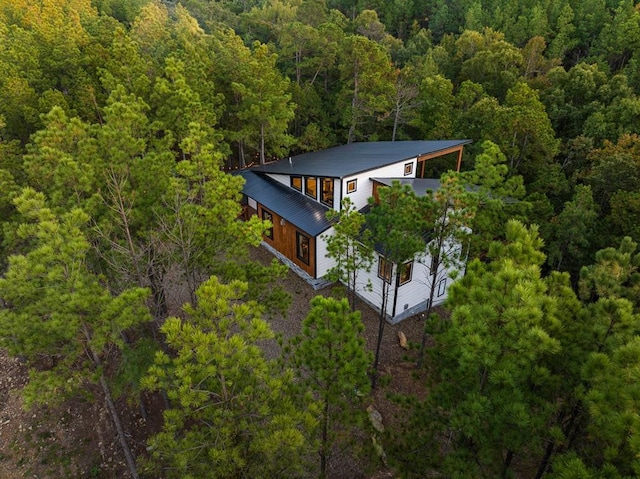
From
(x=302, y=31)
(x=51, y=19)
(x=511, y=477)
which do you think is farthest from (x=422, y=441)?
(x=51, y=19)

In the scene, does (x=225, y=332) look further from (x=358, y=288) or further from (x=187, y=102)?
(x=187, y=102)

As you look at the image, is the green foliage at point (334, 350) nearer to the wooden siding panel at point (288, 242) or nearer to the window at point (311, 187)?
the wooden siding panel at point (288, 242)

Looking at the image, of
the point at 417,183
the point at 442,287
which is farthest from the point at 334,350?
the point at 417,183

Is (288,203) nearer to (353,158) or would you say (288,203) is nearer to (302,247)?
(302,247)

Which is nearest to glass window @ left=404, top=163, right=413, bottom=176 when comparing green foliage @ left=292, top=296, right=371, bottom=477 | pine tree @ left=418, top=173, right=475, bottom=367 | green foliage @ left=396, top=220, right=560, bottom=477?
pine tree @ left=418, top=173, right=475, bottom=367

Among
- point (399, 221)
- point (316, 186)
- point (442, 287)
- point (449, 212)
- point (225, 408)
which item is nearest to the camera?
point (225, 408)

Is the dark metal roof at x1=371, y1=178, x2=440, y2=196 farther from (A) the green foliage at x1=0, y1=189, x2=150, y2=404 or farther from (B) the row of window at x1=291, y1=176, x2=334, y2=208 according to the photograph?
(A) the green foliage at x1=0, y1=189, x2=150, y2=404
